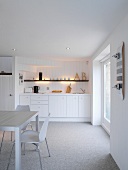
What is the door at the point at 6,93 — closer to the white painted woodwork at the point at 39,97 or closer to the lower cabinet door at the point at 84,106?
the white painted woodwork at the point at 39,97

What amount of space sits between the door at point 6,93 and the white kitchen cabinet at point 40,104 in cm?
73

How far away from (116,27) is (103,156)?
2265 mm

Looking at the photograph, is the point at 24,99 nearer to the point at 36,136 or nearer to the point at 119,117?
the point at 36,136

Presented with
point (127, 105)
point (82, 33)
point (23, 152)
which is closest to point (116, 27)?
point (82, 33)

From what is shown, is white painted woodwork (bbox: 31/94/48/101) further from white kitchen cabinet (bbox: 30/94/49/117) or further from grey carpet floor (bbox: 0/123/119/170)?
grey carpet floor (bbox: 0/123/119/170)

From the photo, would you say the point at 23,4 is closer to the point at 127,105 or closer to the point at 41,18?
the point at 41,18

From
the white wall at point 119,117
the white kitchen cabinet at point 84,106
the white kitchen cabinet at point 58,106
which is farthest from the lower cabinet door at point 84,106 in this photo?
the white wall at point 119,117

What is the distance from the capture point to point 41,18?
2695mm

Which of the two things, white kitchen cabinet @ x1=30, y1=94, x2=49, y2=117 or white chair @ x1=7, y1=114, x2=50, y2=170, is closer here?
white chair @ x1=7, y1=114, x2=50, y2=170

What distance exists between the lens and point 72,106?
643 cm

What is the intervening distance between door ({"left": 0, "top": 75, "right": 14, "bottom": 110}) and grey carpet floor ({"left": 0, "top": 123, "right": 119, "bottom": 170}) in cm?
149

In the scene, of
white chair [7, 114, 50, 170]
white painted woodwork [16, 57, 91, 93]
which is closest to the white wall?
white chair [7, 114, 50, 170]

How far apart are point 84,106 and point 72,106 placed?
42cm

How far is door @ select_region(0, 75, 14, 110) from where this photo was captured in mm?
6125
